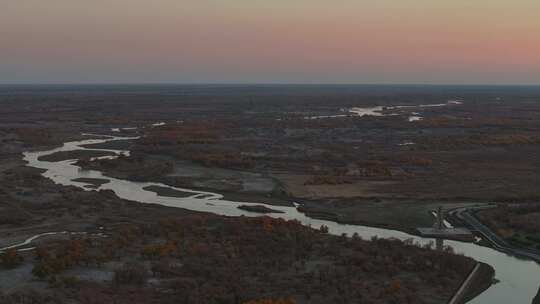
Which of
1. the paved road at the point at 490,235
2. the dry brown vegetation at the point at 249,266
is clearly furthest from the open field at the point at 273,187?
the paved road at the point at 490,235

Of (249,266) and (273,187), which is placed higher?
(249,266)

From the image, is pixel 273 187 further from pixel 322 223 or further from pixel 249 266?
pixel 249 266

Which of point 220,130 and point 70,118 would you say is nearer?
point 220,130

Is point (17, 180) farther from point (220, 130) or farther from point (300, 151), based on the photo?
point (220, 130)

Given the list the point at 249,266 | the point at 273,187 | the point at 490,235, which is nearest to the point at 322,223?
the point at 490,235

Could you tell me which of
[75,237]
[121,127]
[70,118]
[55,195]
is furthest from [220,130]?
[75,237]
